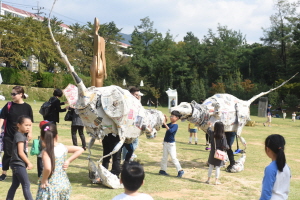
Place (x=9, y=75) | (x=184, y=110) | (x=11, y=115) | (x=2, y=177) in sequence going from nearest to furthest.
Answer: (x=11, y=115), (x=2, y=177), (x=184, y=110), (x=9, y=75)

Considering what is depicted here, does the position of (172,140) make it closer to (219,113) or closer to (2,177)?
(219,113)

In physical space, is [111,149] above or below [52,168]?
below

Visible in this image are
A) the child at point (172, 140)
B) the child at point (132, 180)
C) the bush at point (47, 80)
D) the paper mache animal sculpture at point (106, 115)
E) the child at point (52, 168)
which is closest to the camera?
the child at point (132, 180)

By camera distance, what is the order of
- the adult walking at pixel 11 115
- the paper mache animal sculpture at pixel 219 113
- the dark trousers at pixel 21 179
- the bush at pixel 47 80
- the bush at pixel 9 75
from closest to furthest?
the dark trousers at pixel 21 179 → the adult walking at pixel 11 115 → the paper mache animal sculpture at pixel 219 113 → the bush at pixel 9 75 → the bush at pixel 47 80

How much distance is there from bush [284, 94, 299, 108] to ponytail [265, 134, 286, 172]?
34.8 meters

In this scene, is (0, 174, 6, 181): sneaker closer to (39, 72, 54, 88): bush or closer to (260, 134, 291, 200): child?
(260, 134, 291, 200): child

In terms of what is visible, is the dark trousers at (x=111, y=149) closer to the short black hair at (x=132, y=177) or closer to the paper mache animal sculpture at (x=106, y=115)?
the paper mache animal sculpture at (x=106, y=115)

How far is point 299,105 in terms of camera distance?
118 feet

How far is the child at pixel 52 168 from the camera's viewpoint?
12.7 ft

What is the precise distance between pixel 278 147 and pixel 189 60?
1779 inches

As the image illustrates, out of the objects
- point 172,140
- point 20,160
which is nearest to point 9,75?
point 172,140

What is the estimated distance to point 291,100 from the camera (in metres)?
35.9

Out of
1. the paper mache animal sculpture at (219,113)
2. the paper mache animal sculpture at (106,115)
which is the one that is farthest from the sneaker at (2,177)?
the paper mache animal sculpture at (219,113)

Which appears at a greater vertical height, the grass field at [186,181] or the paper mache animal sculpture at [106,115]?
the paper mache animal sculpture at [106,115]
